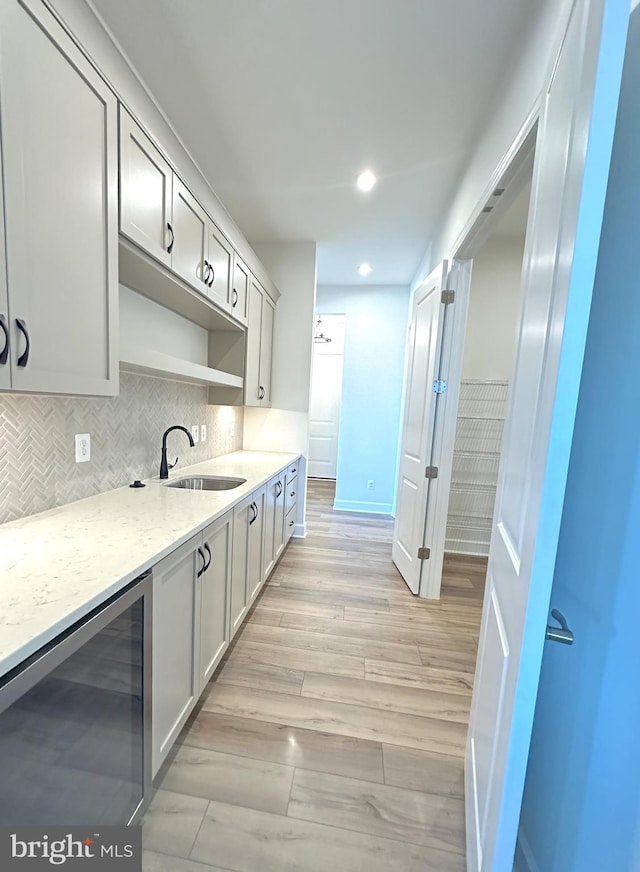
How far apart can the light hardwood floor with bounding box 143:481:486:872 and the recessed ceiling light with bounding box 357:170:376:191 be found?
117 inches

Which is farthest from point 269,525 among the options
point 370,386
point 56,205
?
point 370,386

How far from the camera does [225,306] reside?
2.24 m

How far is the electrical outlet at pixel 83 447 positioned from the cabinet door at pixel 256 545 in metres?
0.85

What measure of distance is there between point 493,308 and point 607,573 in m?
3.25

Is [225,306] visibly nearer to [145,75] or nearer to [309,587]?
[145,75]

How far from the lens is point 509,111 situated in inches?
60.1

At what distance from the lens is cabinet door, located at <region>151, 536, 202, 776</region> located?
112 centimetres

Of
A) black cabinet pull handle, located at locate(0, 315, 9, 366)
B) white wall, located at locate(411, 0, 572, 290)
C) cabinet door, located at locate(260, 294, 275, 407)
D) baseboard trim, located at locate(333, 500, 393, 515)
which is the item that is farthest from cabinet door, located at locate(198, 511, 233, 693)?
baseboard trim, located at locate(333, 500, 393, 515)

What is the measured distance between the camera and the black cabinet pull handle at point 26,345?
929 millimetres

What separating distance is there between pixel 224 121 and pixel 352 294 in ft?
9.12

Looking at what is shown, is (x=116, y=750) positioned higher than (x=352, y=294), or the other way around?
(x=352, y=294)

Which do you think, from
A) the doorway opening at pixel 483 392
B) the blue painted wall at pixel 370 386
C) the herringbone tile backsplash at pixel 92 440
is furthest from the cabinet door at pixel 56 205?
the blue painted wall at pixel 370 386

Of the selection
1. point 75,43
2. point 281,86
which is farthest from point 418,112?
point 75,43

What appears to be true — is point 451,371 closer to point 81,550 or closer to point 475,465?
point 475,465
